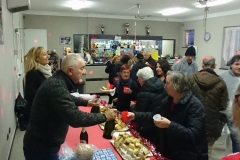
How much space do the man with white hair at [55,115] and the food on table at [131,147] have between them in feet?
1.04

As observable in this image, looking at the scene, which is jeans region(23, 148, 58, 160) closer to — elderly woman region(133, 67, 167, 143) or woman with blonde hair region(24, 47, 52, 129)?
elderly woman region(133, 67, 167, 143)

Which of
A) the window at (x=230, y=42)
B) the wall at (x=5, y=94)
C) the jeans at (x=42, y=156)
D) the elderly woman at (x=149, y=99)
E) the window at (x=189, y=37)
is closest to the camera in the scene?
the jeans at (x=42, y=156)

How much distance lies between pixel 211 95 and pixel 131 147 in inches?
48.9

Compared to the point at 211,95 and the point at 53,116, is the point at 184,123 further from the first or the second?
the point at 53,116

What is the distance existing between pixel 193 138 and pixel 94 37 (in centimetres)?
654

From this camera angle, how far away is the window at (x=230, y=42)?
650cm

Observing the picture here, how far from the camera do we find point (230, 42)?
6.75 m

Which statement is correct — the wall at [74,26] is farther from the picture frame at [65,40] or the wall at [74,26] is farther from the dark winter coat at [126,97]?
the dark winter coat at [126,97]

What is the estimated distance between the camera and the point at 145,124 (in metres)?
2.35

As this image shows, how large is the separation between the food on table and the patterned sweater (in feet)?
1.11

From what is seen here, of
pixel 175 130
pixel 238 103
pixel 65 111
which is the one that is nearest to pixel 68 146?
pixel 65 111

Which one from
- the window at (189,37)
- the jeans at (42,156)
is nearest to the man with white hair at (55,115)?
the jeans at (42,156)

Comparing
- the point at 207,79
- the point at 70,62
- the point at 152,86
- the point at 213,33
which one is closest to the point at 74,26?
the point at 213,33

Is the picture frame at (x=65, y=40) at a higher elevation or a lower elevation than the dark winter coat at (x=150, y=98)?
higher
